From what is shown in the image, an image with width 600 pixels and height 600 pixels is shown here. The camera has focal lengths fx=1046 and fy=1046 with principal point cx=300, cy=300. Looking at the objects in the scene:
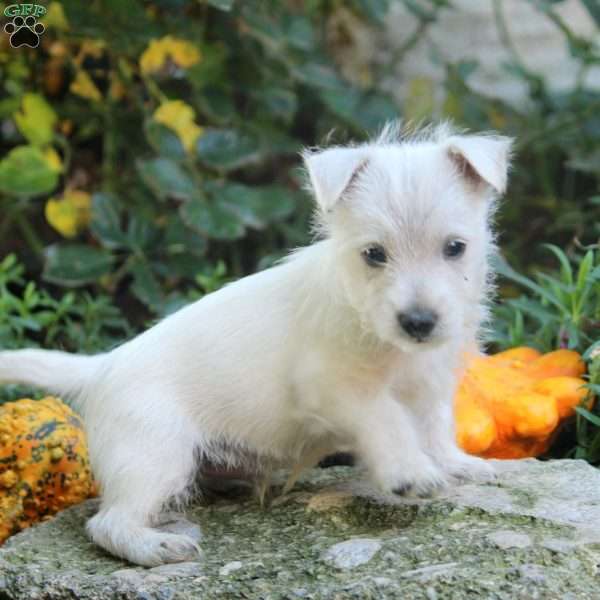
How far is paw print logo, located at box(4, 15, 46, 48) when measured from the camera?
6141 millimetres

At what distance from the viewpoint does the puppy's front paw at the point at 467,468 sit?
3.65m

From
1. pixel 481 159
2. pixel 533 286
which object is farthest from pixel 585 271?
pixel 481 159

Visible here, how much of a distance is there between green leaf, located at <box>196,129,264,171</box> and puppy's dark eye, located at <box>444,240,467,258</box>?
300 cm

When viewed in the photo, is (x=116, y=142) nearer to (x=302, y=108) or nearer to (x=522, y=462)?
(x=302, y=108)

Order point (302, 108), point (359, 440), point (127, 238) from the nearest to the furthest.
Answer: point (359, 440), point (127, 238), point (302, 108)

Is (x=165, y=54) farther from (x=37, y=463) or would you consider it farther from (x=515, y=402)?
(x=515, y=402)

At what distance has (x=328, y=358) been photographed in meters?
3.43

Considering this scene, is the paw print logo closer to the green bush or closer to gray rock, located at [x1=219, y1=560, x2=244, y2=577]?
the green bush

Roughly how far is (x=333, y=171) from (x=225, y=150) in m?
2.97

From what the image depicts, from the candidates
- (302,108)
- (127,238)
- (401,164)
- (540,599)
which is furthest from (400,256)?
(302,108)

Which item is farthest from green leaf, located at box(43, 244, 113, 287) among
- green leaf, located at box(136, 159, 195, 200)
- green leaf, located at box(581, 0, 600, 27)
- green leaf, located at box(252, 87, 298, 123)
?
green leaf, located at box(581, 0, 600, 27)

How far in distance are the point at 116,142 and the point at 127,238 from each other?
88cm

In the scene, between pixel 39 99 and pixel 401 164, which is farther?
pixel 39 99

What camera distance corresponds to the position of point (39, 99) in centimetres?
629
